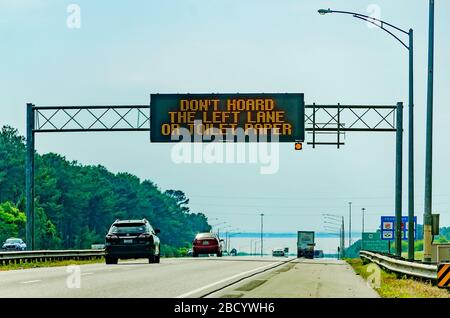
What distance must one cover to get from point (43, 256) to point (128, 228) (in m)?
6.99

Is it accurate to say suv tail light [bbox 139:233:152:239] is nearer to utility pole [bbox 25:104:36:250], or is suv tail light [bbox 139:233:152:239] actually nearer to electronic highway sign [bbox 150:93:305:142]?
electronic highway sign [bbox 150:93:305:142]

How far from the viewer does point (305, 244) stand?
10919cm

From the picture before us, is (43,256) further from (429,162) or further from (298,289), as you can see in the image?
(298,289)

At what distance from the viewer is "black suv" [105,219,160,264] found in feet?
133

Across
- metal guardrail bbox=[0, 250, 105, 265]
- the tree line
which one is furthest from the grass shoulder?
the tree line

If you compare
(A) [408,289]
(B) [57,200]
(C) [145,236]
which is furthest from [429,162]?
(B) [57,200]

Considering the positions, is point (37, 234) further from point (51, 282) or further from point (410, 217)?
point (51, 282)

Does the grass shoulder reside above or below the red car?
above

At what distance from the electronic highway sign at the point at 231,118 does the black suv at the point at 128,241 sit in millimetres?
10910

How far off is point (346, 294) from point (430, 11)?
1408 cm

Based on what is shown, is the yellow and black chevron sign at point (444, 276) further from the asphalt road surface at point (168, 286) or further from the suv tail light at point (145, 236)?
the suv tail light at point (145, 236)

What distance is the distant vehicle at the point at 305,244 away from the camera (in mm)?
107725

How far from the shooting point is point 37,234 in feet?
447

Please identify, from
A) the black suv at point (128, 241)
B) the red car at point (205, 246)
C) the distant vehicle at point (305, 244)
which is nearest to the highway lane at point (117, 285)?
the black suv at point (128, 241)
